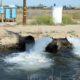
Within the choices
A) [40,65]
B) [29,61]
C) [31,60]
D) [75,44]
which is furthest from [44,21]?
[40,65]

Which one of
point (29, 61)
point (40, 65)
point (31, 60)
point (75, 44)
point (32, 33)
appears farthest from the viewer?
point (32, 33)

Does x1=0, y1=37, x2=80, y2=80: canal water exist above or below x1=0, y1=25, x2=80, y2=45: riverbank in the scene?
below

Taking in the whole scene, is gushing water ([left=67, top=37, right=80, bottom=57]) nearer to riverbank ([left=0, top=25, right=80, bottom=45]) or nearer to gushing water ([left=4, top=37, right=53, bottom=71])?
riverbank ([left=0, top=25, right=80, bottom=45])

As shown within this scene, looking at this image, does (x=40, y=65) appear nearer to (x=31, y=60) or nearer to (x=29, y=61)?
(x=29, y=61)

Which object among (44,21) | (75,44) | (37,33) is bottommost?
(75,44)

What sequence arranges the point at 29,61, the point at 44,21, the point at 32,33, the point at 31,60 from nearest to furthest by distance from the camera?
the point at 29,61 → the point at 31,60 → the point at 32,33 → the point at 44,21

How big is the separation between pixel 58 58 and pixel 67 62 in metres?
1.30

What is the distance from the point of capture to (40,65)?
54.0ft

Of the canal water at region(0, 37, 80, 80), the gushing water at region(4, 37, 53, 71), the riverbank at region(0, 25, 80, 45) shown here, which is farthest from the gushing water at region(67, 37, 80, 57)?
the gushing water at region(4, 37, 53, 71)

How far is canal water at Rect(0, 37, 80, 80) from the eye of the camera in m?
14.3

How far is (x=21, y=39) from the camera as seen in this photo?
910 inches

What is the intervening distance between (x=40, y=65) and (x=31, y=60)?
4.69ft

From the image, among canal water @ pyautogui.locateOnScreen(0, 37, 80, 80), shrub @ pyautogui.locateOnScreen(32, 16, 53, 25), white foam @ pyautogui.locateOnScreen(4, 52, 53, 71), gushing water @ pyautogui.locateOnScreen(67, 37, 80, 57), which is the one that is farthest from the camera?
shrub @ pyautogui.locateOnScreen(32, 16, 53, 25)

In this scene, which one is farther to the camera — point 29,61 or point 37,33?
point 37,33
